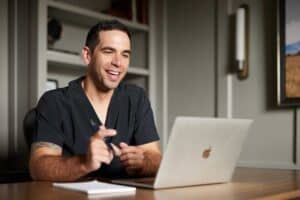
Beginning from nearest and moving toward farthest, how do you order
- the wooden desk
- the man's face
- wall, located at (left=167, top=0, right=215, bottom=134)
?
the wooden desk, the man's face, wall, located at (left=167, top=0, right=215, bottom=134)

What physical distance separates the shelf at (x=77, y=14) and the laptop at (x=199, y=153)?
5.02ft

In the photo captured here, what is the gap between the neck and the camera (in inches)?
69.4

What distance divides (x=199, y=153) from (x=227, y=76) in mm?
1637

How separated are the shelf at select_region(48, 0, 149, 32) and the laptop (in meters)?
1.53

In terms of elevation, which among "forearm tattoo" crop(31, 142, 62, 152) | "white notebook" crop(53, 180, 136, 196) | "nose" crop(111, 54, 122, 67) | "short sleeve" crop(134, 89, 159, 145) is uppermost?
"nose" crop(111, 54, 122, 67)

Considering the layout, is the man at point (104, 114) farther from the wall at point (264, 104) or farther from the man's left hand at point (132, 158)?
the wall at point (264, 104)

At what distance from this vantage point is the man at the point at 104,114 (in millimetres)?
1535

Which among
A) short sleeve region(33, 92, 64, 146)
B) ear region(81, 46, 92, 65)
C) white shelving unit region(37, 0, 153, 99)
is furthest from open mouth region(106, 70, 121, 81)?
white shelving unit region(37, 0, 153, 99)

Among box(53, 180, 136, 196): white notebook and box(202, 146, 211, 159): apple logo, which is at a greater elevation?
box(202, 146, 211, 159): apple logo

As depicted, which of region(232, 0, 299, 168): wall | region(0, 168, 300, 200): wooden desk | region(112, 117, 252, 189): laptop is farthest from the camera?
region(232, 0, 299, 168): wall

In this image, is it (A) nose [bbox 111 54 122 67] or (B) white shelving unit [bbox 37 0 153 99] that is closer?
(A) nose [bbox 111 54 122 67]

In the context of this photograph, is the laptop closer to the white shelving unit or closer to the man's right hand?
the man's right hand

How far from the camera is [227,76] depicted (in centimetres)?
283

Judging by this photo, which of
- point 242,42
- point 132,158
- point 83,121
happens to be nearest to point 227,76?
point 242,42
